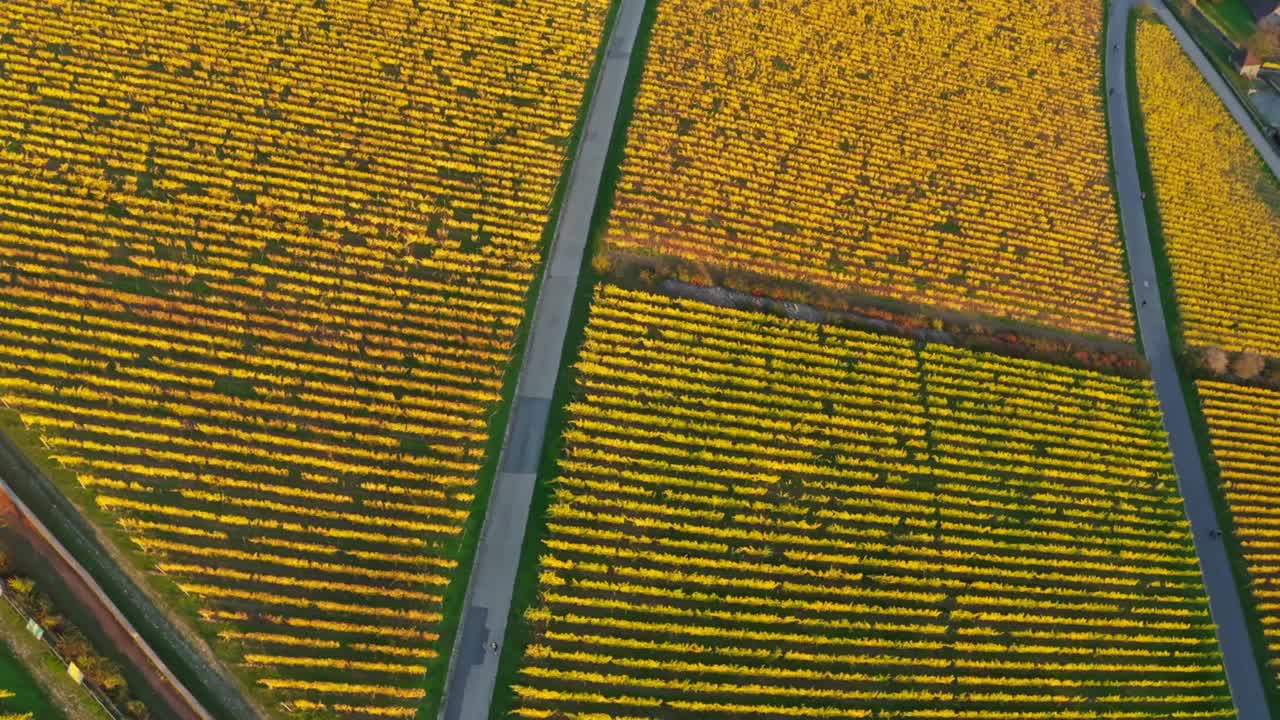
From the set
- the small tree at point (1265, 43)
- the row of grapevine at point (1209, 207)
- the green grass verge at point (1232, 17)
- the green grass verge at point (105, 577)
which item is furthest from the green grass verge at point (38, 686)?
the green grass verge at point (1232, 17)

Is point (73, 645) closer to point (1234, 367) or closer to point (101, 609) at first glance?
point (101, 609)

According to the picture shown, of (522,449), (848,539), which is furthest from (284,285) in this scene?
(848,539)

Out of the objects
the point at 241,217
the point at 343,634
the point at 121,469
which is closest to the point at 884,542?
the point at 343,634

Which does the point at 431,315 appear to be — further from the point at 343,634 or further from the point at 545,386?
the point at 343,634

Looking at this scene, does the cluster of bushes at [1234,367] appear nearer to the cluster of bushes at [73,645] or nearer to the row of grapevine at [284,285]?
the row of grapevine at [284,285]

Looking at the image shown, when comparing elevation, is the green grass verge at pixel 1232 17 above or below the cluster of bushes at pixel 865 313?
above

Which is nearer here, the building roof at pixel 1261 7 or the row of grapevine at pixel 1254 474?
the row of grapevine at pixel 1254 474

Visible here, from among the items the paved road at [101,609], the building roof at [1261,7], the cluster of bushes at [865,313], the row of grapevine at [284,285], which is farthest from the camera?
the building roof at [1261,7]
